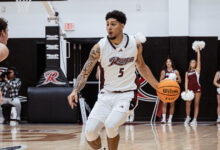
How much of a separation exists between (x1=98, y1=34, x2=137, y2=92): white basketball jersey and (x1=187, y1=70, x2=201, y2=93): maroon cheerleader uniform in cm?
853

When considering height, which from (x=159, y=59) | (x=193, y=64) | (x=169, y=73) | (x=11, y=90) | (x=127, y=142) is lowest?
(x=127, y=142)

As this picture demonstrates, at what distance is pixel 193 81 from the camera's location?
14.1m

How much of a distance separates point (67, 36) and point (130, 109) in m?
10.2

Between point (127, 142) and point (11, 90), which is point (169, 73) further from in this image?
point (127, 142)

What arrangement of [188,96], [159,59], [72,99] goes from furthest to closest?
[159,59], [188,96], [72,99]

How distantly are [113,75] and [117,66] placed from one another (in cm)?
14

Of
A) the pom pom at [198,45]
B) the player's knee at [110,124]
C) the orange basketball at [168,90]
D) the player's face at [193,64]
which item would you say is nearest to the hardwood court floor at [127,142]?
the orange basketball at [168,90]

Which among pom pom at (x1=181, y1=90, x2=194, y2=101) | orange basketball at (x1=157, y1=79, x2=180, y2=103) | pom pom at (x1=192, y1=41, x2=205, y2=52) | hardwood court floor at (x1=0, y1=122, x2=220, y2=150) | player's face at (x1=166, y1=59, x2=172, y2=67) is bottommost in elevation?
hardwood court floor at (x1=0, y1=122, x2=220, y2=150)

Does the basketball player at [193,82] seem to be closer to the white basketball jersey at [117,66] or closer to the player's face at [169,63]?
the player's face at [169,63]

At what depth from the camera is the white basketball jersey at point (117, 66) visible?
5848 mm

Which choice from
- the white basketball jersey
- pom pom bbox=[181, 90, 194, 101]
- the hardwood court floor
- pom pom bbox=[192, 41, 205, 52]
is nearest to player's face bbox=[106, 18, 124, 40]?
the white basketball jersey

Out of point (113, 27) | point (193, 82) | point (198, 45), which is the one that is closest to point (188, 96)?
point (193, 82)

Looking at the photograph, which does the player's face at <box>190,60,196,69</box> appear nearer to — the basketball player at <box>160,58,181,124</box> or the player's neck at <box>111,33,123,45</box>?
the basketball player at <box>160,58,181,124</box>

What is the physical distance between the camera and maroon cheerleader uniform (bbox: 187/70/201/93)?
1414cm
